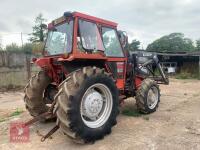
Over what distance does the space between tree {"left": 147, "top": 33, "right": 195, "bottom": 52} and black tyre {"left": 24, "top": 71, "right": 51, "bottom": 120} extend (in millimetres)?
43078

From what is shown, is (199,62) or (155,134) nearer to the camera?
(155,134)

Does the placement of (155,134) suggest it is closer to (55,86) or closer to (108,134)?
(108,134)

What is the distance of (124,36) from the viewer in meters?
5.33

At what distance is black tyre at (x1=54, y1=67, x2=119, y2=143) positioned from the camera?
11.5ft

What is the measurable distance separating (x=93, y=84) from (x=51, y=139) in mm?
1244

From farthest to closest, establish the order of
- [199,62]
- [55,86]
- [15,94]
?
[199,62], [15,94], [55,86]

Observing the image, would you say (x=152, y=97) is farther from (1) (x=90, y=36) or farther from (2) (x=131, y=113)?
(1) (x=90, y=36)

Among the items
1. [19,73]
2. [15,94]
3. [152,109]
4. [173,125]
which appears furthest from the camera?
[19,73]

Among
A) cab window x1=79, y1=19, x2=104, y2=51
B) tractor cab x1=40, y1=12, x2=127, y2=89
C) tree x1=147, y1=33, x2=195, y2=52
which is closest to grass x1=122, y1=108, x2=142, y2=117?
tractor cab x1=40, y1=12, x2=127, y2=89

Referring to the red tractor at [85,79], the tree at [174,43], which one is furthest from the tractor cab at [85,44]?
the tree at [174,43]

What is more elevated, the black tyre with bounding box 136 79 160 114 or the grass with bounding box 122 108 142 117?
the black tyre with bounding box 136 79 160 114

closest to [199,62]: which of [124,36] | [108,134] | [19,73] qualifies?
[19,73]

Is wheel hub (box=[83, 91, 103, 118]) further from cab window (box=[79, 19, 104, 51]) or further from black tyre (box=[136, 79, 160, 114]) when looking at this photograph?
black tyre (box=[136, 79, 160, 114])

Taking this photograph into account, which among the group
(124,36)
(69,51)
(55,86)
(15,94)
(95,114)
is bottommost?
(15,94)
